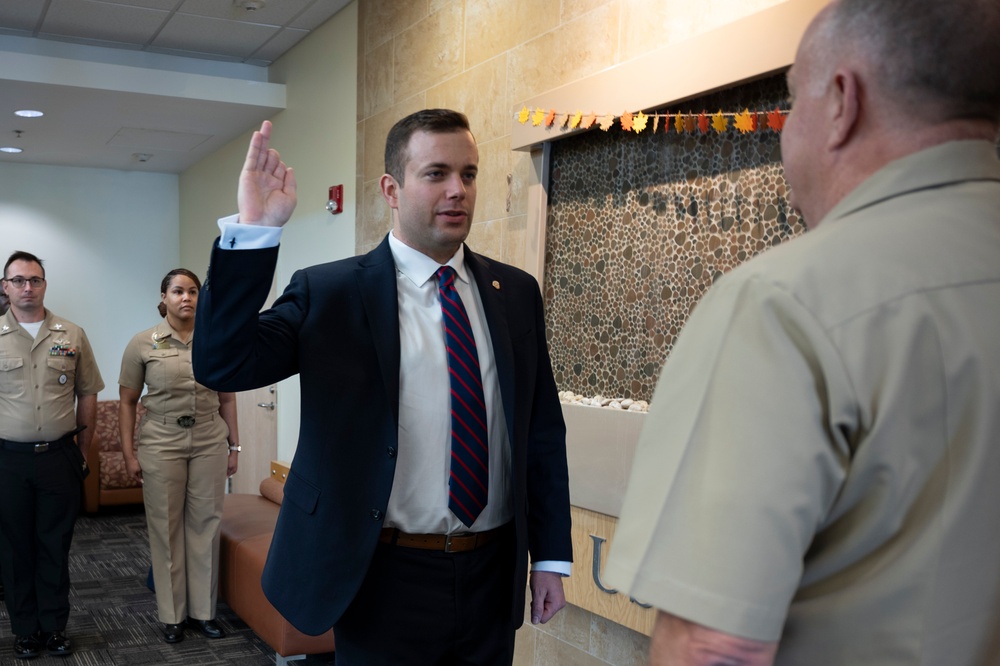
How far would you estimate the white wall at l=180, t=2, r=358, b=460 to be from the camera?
5.33 m

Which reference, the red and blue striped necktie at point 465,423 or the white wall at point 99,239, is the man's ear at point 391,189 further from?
the white wall at point 99,239

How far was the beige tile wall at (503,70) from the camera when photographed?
301 centimetres

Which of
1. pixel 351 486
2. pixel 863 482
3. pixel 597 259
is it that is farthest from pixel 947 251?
Result: pixel 597 259

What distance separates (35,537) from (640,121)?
11.0ft

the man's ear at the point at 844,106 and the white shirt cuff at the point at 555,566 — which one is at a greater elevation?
the man's ear at the point at 844,106

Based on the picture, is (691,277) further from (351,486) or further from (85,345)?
(85,345)

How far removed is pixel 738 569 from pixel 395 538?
1.15 meters

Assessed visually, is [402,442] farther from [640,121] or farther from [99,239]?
Result: [99,239]

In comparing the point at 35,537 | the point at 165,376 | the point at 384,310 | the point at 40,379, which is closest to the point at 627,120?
the point at 384,310

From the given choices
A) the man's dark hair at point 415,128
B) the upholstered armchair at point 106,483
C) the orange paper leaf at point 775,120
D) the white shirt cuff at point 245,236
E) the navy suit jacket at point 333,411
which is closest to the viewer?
the white shirt cuff at point 245,236

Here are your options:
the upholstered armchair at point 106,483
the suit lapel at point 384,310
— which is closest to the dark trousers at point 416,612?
the suit lapel at point 384,310

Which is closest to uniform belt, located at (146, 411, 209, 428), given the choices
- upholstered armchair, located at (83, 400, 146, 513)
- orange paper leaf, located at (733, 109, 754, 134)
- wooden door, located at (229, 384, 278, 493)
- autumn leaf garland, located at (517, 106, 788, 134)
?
wooden door, located at (229, 384, 278, 493)

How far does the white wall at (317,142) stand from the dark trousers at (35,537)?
1.95m

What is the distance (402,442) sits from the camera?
1.80 m
